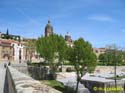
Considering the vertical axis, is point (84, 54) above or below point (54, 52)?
below

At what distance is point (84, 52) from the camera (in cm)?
4106

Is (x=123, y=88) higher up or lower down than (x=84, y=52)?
lower down

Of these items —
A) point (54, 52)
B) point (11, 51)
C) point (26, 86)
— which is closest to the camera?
point (26, 86)

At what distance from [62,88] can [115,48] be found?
27.7 meters

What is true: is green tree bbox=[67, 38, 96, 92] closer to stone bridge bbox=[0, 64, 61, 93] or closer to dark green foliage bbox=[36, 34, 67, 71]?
dark green foliage bbox=[36, 34, 67, 71]

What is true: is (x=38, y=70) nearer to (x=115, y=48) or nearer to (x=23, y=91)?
(x=115, y=48)

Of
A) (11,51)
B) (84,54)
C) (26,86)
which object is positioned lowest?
(26,86)

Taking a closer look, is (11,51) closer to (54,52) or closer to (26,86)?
(54,52)

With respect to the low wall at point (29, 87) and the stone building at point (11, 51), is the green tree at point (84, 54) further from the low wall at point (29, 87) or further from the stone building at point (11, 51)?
the stone building at point (11, 51)

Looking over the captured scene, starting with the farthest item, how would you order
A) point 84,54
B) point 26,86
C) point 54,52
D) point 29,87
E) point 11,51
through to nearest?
point 11,51 < point 54,52 < point 84,54 < point 26,86 < point 29,87

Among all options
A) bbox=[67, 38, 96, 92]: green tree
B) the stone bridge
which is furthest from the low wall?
bbox=[67, 38, 96, 92]: green tree

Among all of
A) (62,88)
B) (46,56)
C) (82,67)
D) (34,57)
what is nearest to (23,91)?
(62,88)

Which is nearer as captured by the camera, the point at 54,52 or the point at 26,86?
the point at 26,86

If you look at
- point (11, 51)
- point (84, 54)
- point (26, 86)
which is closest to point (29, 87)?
point (26, 86)
